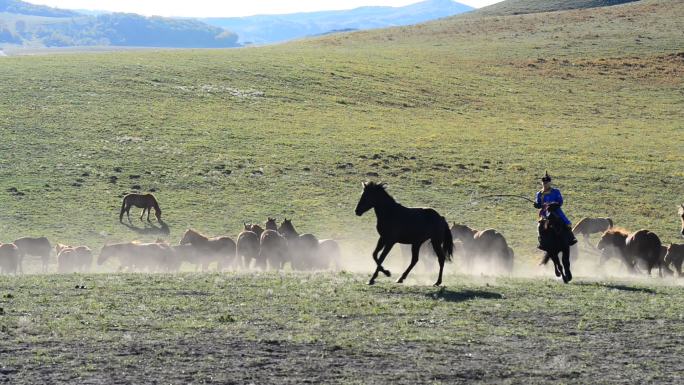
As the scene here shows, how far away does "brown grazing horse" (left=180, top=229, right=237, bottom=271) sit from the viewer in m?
28.2

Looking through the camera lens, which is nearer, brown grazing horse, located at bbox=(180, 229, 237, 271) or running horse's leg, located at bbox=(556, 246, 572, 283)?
running horse's leg, located at bbox=(556, 246, 572, 283)

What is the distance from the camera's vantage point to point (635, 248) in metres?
26.2

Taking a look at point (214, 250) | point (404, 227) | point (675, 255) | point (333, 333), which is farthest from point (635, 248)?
point (333, 333)

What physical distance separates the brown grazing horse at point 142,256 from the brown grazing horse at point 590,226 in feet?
52.9

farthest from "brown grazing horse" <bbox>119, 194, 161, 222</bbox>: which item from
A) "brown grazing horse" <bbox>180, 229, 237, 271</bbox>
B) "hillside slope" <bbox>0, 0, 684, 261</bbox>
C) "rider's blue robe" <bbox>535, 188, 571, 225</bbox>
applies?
"rider's blue robe" <bbox>535, 188, 571, 225</bbox>

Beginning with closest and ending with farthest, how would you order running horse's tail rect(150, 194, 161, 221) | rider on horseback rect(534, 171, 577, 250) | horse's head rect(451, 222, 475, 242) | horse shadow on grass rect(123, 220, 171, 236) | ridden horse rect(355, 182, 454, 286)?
ridden horse rect(355, 182, 454, 286) → rider on horseback rect(534, 171, 577, 250) → horse's head rect(451, 222, 475, 242) → horse shadow on grass rect(123, 220, 171, 236) → running horse's tail rect(150, 194, 161, 221)

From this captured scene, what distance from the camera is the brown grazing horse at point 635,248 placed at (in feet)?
84.9

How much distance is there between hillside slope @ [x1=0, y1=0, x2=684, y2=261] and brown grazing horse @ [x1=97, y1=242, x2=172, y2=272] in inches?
252

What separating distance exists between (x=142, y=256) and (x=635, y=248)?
1372cm

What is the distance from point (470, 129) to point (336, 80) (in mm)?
17857

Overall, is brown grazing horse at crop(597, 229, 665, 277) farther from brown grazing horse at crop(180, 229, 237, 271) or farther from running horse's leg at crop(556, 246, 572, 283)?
brown grazing horse at crop(180, 229, 237, 271)

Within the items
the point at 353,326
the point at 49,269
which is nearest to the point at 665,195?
the point at 49,269

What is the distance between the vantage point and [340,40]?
112562mm

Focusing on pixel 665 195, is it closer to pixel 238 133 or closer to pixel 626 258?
pixel 626 258
